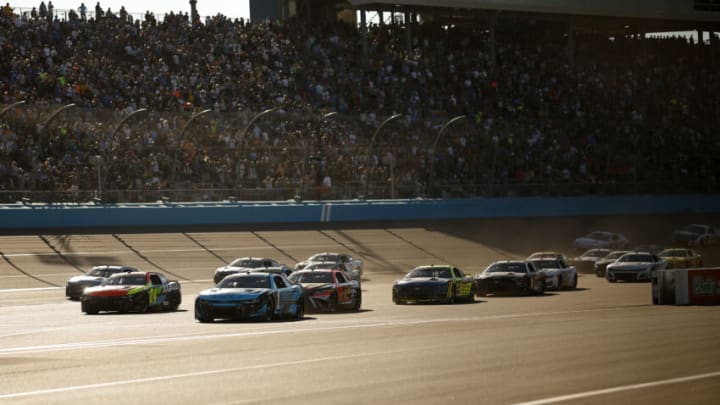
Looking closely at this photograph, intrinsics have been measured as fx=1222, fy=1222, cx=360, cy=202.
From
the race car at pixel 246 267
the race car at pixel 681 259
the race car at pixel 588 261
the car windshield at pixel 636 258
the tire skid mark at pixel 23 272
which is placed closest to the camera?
the race car at pixel 246 267

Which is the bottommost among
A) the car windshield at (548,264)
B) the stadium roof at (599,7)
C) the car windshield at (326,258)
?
the car windshield at (548,264)

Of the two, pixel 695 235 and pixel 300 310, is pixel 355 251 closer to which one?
pixel 695 235

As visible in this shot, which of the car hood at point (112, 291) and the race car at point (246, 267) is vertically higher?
the car hood at point (112, 291)

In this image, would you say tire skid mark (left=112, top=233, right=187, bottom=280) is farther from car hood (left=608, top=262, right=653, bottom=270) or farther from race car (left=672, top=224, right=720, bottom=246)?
race car (left=672, top=224, right=720, bottom=246)

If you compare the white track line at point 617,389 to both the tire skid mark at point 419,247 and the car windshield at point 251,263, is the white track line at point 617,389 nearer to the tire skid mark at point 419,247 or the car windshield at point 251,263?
the car windshield at point 251,263

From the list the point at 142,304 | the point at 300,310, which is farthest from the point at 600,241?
the point at 300,310

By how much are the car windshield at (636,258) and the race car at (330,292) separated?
50.3 feet

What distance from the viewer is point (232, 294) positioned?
24281 mm

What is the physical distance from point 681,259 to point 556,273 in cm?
912

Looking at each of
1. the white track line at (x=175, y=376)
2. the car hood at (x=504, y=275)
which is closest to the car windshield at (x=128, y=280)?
the car hood at (x=504, y=275)

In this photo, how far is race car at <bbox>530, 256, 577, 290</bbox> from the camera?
37125 mm

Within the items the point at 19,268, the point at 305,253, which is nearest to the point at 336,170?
the point at 305,253

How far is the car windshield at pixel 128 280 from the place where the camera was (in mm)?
29109

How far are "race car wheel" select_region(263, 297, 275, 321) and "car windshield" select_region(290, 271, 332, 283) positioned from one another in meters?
4.38
